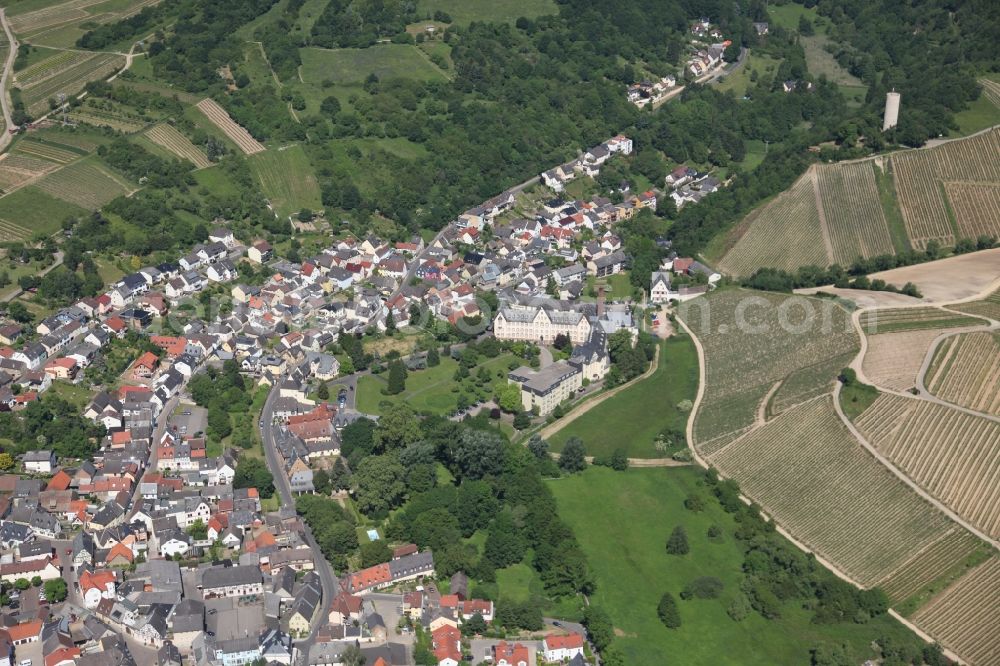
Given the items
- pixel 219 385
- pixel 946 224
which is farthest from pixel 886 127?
pixel 219 385

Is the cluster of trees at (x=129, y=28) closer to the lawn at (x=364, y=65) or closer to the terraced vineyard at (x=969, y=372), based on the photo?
the lawn at (x=364, y=65)

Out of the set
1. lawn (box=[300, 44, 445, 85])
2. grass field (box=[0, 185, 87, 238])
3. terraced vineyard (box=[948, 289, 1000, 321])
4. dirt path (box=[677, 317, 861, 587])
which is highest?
terraced vineyard (box=[948, 289, 1000, 321])

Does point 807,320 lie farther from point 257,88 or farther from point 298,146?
point 257,88

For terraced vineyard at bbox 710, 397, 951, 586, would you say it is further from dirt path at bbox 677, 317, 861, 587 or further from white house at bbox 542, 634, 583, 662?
white house at bbox 542, 634, 583, 662

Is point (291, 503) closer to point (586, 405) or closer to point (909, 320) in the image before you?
point (586, 405)

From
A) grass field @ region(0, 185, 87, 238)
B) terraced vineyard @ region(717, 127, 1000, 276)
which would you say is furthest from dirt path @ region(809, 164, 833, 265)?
grass field @ region(0, 185, 87, 238)

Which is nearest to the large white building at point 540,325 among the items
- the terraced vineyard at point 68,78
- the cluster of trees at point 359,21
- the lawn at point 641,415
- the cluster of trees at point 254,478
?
the lawn at point 641,415
